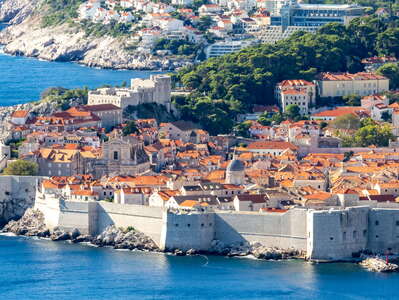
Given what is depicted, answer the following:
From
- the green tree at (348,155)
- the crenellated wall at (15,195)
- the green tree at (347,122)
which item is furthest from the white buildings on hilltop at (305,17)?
the crenellated wall at (15,195)

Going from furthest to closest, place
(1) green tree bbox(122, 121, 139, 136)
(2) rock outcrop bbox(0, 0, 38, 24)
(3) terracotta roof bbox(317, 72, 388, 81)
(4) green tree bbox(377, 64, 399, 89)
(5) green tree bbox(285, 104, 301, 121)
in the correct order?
(2) rock outcrop bbox(0, 0, 38, 24)
(4) green tree bbox(377, 64, 399, 89)
(3) terracotta roof bbox(317, 72, 388, 81)
(5) green tree bbox(285, 104, 301, 121)
(1) green tree bbox(122, 121, 139, 136)

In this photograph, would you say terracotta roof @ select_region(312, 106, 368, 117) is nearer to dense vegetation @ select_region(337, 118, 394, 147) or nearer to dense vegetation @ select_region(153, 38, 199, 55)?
dense vegetation @ select_region(337, 118, 394, 147)

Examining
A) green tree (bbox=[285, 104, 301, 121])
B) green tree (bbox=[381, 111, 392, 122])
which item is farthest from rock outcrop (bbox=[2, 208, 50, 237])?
green tree (bbox=[381, 111, 392, 122])

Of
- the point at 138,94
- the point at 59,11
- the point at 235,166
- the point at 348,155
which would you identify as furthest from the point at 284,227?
the point at 59,11

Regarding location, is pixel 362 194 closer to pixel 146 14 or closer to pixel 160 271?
pixel 160 271

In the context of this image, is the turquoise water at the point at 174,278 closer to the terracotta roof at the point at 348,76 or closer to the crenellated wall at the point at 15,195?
the crenellated wall at the point at 15,195

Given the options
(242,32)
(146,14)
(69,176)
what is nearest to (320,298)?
(69,176)
